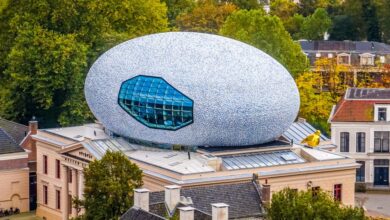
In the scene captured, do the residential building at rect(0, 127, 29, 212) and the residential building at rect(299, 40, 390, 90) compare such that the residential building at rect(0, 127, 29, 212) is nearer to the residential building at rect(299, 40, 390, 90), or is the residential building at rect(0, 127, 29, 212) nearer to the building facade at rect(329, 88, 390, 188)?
the building facade at rect(329, 88, 390, 188)

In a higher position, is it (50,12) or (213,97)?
(50,12)

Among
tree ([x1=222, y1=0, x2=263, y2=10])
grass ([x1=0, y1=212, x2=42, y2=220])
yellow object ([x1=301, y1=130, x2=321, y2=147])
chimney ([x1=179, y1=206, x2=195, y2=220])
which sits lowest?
grass ([x1=0, y1=212, x2=42, y2=220])

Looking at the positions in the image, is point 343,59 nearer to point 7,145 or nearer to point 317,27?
point 317,27

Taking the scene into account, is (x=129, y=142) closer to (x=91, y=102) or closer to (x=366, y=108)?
(x=91, y=102)

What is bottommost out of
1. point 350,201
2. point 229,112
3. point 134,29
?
point 350,201

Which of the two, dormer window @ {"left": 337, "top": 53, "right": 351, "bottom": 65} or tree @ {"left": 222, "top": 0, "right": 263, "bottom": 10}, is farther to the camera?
tree @ {"left": 222, "top": 0, "right": 263, "bottom": 10}

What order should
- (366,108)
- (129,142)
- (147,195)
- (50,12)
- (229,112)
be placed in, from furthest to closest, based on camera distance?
(50,12)
(366,108)
(129,142)
(229,112)
(147,195)

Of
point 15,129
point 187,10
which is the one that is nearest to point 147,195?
point 15,129

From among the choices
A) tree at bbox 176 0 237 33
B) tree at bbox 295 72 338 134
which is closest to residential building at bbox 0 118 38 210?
tree at bbox 295 72 338 134
